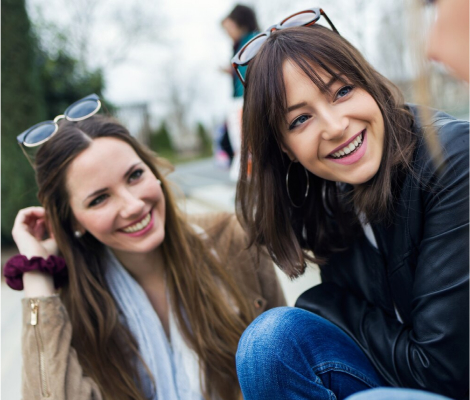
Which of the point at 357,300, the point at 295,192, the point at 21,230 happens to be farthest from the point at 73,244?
the point at 357,300

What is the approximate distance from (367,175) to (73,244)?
4.51 feet

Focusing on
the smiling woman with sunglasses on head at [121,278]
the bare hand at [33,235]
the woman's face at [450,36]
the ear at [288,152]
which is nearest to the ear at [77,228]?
the smiling woman with sunglasses on head at [121,278]

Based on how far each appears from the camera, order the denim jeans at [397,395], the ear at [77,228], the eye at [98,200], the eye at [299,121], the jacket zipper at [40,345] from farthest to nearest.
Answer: the ear at [77,228], the eye at [98,200], the jacket zipper at [40,345], the eye at [299,121], the denim jeans at [397,395]

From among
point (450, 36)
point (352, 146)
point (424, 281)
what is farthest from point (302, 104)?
point (450, 36)

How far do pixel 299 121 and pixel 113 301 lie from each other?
1.21 m

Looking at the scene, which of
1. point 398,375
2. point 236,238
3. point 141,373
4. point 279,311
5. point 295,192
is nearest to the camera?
point 398,375

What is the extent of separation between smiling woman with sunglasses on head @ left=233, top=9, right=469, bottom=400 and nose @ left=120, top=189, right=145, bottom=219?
1.85 feet

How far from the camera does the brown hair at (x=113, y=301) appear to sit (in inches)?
79.8

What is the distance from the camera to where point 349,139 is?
1.51 metres

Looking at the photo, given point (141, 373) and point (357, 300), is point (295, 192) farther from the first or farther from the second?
point (141, 373)

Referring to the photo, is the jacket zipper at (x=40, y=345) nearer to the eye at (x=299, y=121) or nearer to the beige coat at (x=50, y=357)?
the beige coat at (x=50, y=357)

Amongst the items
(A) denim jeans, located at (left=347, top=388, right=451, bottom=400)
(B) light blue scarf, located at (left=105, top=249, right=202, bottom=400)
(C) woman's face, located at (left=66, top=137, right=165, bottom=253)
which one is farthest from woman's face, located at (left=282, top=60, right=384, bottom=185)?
(B) light blue scarf, located at (left=105, top=249, right=202, bottom=400)

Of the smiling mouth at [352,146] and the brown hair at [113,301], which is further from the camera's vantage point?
the brown hair at [113,301]

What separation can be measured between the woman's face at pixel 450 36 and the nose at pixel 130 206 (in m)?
1.45
